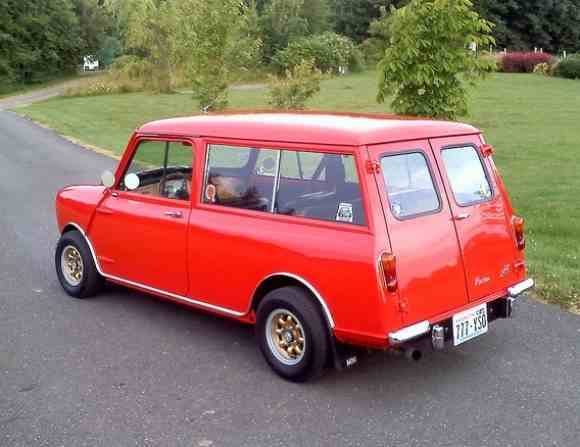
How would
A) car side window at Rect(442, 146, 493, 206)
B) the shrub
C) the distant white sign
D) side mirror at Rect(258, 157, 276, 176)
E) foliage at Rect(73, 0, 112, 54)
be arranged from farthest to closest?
the distant white sign < foliage at Rect(73, 0, 112, 54) < the shrub < side mirror at Rect(258, 157, 276, 176) < car side window at Rect(442, 146, 493, 206)

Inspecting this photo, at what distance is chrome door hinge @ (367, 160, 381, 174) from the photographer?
4391mm

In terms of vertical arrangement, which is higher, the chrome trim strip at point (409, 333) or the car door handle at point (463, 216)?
the car door handle at point (463, 216)

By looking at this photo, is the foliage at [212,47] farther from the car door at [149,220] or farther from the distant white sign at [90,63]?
the distant white sign at [90,63]

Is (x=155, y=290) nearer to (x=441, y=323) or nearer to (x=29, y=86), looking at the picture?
(x=441, y=323)

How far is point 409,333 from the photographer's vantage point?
425 centimetres

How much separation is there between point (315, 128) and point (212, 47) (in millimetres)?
13991

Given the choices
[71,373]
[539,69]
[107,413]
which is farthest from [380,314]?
[539,69]

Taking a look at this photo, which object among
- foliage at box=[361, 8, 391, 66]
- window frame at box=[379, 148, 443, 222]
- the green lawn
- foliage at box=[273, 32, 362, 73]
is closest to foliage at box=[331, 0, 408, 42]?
foliage at box=[361, 8, 391, 66]

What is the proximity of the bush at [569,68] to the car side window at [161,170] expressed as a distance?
132 feet

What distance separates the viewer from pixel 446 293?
4527 mm

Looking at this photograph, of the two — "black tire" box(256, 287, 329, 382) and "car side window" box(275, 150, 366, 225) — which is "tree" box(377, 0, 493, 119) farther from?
"black tire" box(256, 287, 329, 382)

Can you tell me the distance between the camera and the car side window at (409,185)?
449 cm

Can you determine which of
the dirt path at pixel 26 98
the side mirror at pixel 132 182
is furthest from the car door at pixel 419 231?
the dirt path at pixel 26 98

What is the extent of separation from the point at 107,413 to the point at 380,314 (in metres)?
1.77
